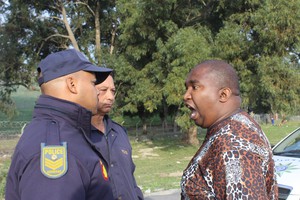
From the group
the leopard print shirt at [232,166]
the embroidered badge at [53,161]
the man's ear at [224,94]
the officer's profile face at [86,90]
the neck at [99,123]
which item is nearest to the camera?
the embroidered badge at [53,161]

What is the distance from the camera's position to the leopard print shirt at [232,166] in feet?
5.61

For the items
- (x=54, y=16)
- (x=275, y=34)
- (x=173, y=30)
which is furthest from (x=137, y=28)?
(x=54, y=16)

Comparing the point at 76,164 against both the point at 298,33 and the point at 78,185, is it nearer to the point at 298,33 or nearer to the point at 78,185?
the point at 78,185

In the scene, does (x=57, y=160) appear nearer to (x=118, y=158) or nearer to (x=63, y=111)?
(x=63, y=111)

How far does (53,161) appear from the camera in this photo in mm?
1460

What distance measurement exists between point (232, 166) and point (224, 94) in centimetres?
44

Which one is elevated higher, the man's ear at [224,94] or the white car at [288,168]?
the man's ear at [224,94]

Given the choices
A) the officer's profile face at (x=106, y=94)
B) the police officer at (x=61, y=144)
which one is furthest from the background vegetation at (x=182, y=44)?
the police officer at (x=61, y=144)

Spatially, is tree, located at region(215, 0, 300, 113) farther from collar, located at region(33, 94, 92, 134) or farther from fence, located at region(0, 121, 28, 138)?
fence, located at region(0, 121, 28, 138)

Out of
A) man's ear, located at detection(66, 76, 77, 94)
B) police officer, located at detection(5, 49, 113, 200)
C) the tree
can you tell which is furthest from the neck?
the tree

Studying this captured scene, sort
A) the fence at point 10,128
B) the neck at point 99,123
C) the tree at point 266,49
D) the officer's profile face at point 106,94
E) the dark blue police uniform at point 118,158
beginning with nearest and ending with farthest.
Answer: the dark blue police uniform at point 118,158, the neck at point 99,123, the officer's profile face at point 106,94, the tree at point 266,49, the fence at point 10,128

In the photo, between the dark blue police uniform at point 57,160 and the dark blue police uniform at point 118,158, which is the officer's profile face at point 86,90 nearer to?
the dark blue police uniform at point 57,160

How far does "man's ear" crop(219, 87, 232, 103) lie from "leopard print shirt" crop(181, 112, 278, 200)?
0.35ft

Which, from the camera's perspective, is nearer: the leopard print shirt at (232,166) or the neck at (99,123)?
the leopard print shirt at (232,166)
